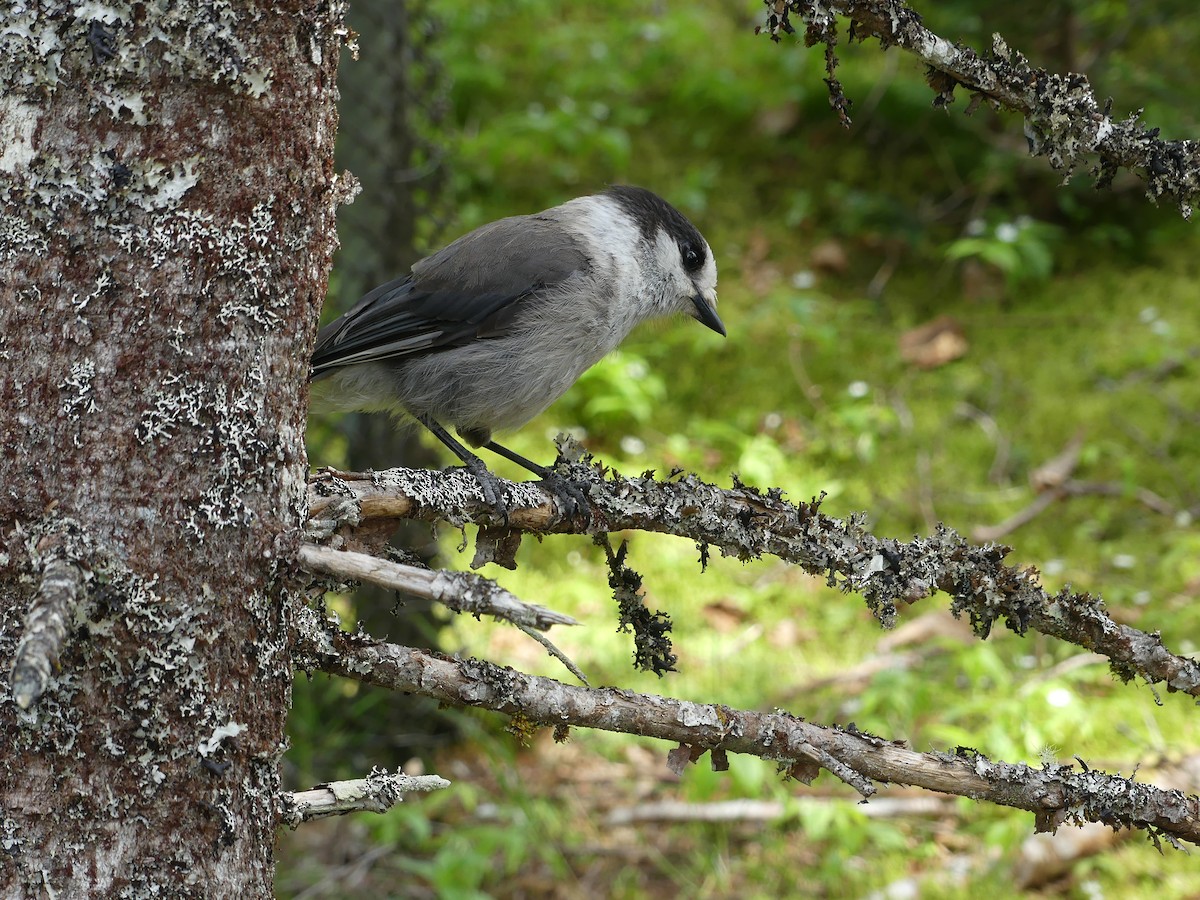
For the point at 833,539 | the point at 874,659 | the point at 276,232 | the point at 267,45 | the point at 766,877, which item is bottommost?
the point at 766,877

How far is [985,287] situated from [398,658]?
18.4 feet

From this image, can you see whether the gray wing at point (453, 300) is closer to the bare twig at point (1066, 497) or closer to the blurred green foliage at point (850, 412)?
the blurred green foliage at point (850, 412)

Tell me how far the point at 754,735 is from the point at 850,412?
4.24 metres

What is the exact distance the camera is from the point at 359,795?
1.73 meters

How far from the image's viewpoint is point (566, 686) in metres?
1.79

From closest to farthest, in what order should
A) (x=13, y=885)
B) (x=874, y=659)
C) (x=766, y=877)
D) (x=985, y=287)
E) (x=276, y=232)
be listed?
(x=13, y=885), (x=276, y=232), (x=766, y=877), (x=874, y=659), (x=985, y=287)

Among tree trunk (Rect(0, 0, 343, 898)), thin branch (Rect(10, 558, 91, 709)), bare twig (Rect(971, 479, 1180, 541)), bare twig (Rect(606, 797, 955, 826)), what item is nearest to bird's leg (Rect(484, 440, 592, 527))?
tree trunk (Rect(0, 0, 343, 898))

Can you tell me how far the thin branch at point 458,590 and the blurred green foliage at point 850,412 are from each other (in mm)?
2556

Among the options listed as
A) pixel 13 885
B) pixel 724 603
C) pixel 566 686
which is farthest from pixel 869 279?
pixel 13 885

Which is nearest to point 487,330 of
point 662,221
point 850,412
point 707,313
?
point 662,221

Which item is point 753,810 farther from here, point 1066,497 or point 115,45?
point 115,45

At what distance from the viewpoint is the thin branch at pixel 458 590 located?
4.36ft

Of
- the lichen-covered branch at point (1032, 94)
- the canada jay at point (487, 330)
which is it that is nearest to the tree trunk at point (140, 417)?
the lichen-covered branch at point (1032, 94)

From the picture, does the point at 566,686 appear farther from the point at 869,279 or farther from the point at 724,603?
the point at 869,279
